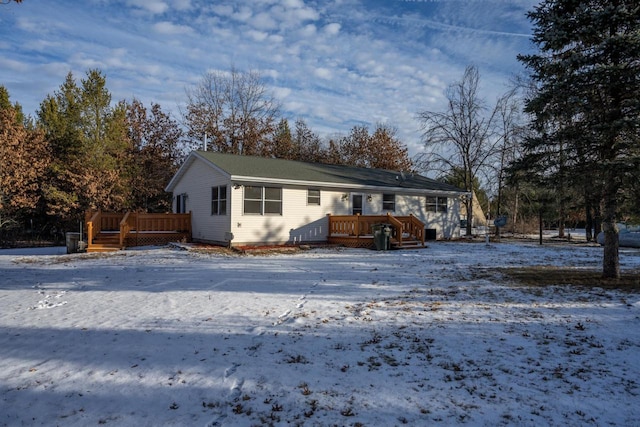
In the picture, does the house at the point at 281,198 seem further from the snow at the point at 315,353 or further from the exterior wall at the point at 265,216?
the snow at the point at 315,353

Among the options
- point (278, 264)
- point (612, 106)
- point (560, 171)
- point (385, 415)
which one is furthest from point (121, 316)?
point (612, 106)

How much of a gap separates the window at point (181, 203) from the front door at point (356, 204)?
854cm

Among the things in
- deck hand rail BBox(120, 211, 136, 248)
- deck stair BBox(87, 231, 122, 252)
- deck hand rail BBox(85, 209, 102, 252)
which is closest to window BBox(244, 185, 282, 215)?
deck hand rail BBox(120, 211, 136, 248)

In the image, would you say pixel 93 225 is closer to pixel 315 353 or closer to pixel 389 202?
pixel 389 202

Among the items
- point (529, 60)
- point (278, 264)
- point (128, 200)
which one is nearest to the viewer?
point (529, 60)

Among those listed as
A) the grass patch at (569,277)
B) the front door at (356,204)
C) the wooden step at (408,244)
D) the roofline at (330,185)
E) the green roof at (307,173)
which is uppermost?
the green roof at (307,173)

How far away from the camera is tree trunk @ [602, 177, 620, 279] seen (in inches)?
344

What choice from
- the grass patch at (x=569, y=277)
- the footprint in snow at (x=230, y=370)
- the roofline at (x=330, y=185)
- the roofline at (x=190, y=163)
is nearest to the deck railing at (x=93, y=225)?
the roofline at (x=190, y=163)

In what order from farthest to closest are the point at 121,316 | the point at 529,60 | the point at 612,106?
the point at 529,60 → the point at 612,106 → the point at 121,316

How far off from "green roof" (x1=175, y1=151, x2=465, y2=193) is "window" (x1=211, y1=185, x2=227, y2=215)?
3.40 feet

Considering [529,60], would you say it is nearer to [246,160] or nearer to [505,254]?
[505,254]

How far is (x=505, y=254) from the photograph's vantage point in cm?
1494

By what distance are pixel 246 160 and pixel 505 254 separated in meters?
11.8

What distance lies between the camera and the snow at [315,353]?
10.9 feet
